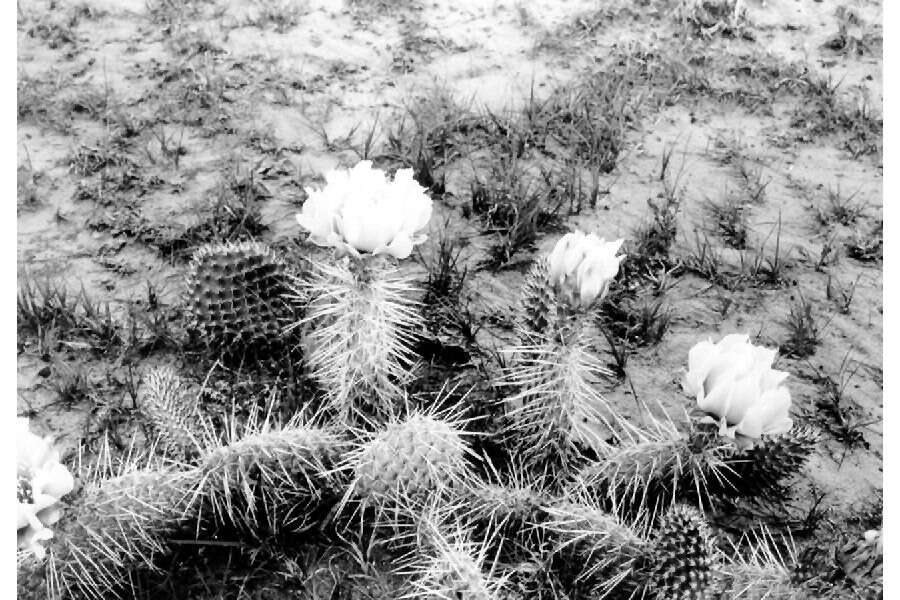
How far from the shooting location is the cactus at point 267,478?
2.23m

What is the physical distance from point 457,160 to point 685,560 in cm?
227

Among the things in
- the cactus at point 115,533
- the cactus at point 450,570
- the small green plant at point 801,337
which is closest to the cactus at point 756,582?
the cactus at point 450,570

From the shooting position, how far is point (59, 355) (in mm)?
2947

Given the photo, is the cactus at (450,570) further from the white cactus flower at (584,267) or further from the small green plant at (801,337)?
the small green plant at (801,337)

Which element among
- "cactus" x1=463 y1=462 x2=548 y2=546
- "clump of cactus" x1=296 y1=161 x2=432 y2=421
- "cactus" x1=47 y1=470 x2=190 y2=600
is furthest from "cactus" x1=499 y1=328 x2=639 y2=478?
"cactus" x1=47 y1=470 x2=190 y2=600

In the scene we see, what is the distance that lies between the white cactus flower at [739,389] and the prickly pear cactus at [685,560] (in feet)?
0.82

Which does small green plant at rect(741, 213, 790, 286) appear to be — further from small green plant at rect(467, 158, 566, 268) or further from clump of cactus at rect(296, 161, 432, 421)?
clump of cactus at rect(296, 161, 432, 421)

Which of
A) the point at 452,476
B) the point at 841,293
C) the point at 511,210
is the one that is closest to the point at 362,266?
the point at 452,476

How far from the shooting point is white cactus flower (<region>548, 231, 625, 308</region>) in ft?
7.07

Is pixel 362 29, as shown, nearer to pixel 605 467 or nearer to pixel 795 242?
pixel 795 242

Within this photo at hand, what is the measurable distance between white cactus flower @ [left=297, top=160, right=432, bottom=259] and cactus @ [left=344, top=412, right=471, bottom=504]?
437mm

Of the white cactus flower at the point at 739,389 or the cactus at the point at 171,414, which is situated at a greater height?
the white cactus flower at the point at 739,389

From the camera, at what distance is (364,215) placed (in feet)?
6.97

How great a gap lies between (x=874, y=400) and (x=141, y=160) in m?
2.95
